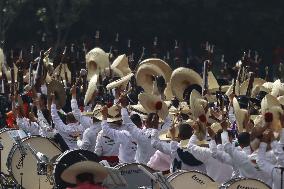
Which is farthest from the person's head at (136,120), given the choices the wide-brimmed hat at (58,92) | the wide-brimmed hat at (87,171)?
the wide-brimmed hat at (87,171)

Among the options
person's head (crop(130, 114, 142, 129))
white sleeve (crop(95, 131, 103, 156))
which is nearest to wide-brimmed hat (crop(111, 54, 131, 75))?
white sleeve (crop(95, 131, 103, 156))

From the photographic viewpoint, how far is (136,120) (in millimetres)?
19672

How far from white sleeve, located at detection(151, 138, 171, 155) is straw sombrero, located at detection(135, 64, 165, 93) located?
6346 mm

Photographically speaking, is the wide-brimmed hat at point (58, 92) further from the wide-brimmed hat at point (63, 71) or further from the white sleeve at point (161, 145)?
the white sleeve at point (161, 145)

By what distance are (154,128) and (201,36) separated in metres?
34.0

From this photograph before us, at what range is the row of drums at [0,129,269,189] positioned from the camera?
16469 millimetres

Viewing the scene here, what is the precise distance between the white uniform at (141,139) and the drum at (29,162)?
1.71 meters

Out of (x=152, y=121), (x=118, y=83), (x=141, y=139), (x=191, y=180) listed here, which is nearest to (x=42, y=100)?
(x=118, y=83)

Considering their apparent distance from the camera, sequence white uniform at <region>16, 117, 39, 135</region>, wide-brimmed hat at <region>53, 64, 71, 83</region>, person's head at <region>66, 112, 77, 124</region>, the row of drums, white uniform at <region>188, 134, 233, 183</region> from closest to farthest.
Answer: the row of drums, white uniform at <region>188, 134, 233, 183</region>, person's head at <region>66, 112, 77, 124</region>, white uniform at <region>16, 117, 39, 135</region>, wide-brimmed hat at <region>53, 64, 71, 83</region>

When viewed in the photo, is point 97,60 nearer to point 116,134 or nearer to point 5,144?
point 5,144

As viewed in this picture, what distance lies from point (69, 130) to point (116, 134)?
5.89 feet

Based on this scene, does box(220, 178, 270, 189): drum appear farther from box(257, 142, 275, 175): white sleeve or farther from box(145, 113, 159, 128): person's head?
box(145, 113, 159, 128): person's head

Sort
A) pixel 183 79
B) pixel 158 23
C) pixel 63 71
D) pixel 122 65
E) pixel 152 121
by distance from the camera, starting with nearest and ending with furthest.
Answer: pixel 152 121
pixel 183 79
pixel 122 65
pixel 63 71
pixel 158 23

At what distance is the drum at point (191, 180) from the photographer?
1655cm
